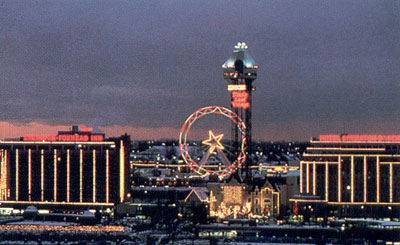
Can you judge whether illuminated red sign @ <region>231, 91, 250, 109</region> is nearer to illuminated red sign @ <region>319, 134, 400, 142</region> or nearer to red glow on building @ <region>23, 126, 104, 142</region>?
illuminated red sign @ <region>319, 134, 400, 142</region>

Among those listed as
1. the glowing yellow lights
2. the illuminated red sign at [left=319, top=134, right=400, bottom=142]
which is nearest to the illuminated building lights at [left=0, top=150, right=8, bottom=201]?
the glowing yellow lights

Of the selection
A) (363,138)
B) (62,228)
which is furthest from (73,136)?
(363,138)

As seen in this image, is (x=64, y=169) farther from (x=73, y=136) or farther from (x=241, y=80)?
(x=241, y=80)

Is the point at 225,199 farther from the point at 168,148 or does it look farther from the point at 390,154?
the point at 168,148

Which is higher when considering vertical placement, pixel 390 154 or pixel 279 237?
pixel 390 154

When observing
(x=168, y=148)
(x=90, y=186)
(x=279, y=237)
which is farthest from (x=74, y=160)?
(x=168, y=148)

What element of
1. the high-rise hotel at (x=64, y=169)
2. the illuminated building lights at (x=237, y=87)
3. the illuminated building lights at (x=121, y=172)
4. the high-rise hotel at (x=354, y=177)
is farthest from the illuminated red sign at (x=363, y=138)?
the high-rise hotel at (x=64, y=169)
